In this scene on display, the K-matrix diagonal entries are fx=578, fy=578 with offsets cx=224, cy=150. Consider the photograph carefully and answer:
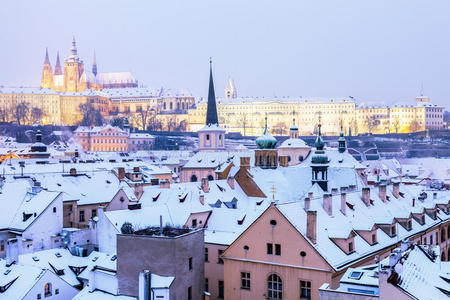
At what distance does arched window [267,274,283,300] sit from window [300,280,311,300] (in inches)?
41.0

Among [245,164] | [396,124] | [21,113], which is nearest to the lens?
[245,164]

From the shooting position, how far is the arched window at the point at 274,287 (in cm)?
2648

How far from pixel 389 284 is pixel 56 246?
87.2ft

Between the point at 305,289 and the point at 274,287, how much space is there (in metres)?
1.61

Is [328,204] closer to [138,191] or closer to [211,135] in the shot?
[138,191]

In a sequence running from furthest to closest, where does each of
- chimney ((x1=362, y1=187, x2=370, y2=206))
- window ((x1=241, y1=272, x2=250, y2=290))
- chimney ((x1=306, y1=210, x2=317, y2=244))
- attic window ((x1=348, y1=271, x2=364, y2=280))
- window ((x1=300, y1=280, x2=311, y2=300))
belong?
chimney ((x1=362, y1=187, x2=370, y2=206)) < window ((x1=241, y1=272, x2=250, y2=290)) < chimney ((x1=306, y1=210, x2=317, y2=244)) < window ((x1=300, y1=280, x2=311, y2=300)) < attic window ((x1=348, y1=271, x2=364, y2=280))

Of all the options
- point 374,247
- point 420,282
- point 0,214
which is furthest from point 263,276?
point 0,214

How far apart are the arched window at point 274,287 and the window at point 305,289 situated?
3.42 ft

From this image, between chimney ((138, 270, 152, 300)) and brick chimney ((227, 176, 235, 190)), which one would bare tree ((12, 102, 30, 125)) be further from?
chimney ((138, 270, 152, 300))

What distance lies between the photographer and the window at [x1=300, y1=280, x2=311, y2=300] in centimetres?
2556

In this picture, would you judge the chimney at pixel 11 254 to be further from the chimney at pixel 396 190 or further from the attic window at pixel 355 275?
the chimney at pixel 396 190

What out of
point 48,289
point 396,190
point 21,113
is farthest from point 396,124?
point 48,289

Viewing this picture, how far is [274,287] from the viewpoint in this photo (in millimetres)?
26641

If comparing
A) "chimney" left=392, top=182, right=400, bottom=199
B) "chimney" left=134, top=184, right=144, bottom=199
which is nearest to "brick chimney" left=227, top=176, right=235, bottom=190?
"chimney" left=134, top=184, right=144, bottom=199
